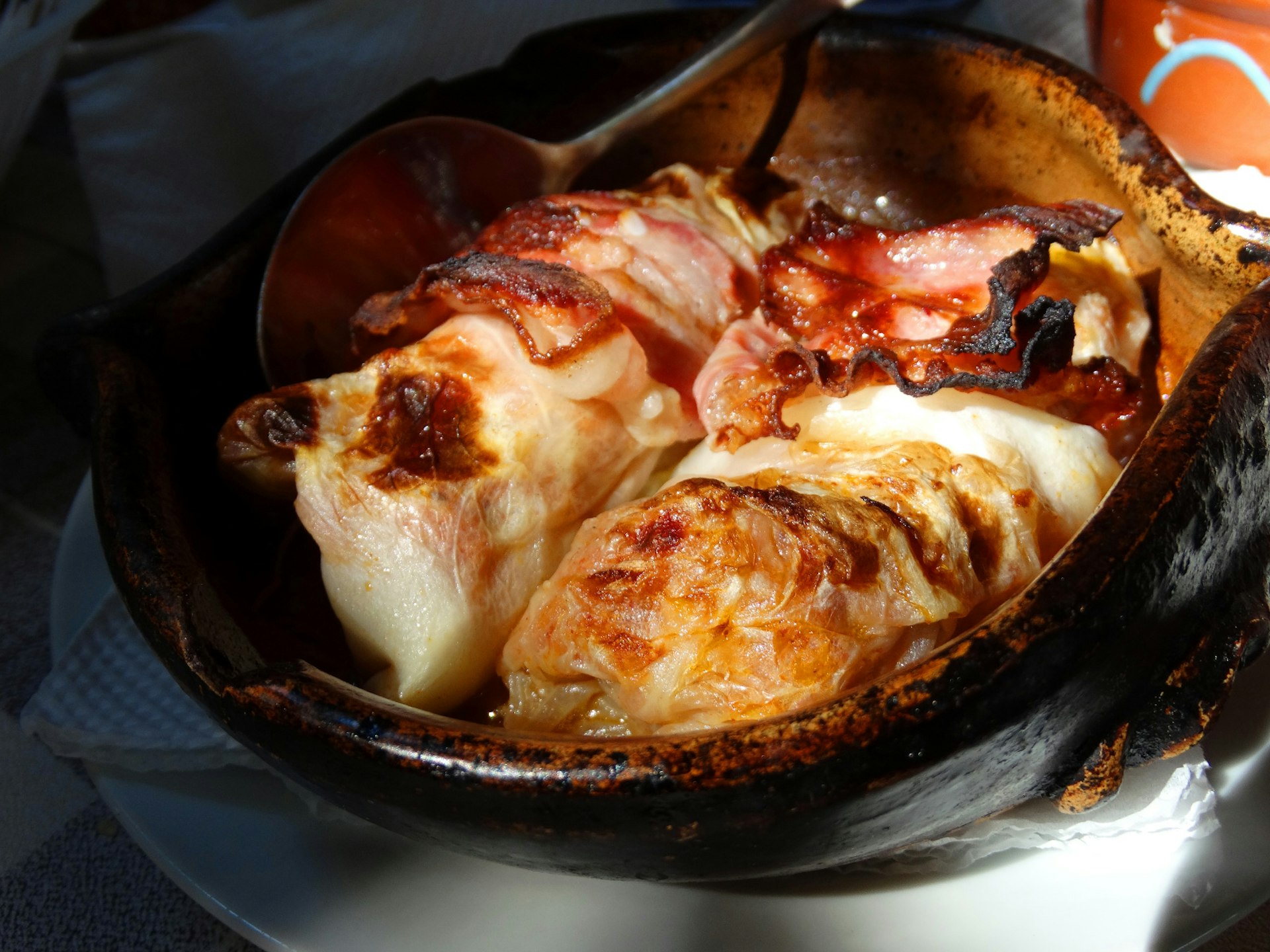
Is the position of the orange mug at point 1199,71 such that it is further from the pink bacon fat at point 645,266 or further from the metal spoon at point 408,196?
the pink bacon fat at point 645,266

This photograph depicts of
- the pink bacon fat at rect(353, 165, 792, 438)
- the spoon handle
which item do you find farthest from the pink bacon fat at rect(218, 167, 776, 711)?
the spoon handle

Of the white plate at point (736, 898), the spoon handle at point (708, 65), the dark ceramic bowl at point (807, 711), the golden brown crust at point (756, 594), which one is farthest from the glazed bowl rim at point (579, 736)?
the spoon handle at point (708, 65)

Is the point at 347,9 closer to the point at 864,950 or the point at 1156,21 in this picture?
the point at 1156,21

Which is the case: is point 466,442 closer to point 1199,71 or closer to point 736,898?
point 736,898

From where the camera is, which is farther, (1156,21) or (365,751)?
(1156,21)

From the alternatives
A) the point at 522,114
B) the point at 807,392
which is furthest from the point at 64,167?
the point at 807,392

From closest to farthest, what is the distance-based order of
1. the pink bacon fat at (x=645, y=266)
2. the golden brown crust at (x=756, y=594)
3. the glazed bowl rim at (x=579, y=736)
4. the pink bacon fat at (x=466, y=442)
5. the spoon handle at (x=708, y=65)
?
the glazed bowl rim at (x=579, y=736)
the golden brown crust at (x=756, y=594)
the pink bacon fat at (x=466, y=442)
the pink bacon fat at (x=645, y=266)
the spoon handle at (x=708, y=65)

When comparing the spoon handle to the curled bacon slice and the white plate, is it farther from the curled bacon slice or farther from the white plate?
the white plate

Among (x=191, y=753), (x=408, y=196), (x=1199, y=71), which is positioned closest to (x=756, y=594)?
(x=191, y=753)
